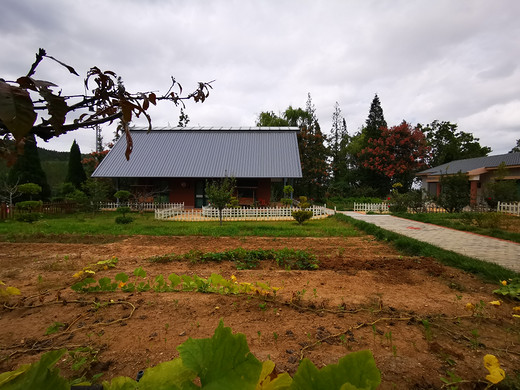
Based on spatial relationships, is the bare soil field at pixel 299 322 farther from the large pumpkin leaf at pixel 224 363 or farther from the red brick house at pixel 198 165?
the red brick house at pixel 198 165

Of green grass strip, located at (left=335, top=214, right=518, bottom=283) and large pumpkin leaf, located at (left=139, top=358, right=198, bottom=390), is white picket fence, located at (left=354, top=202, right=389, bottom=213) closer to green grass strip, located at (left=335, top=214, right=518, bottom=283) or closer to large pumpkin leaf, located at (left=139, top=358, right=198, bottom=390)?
green grass strip, located at (left=335, top=214, right=518, bottom=283)

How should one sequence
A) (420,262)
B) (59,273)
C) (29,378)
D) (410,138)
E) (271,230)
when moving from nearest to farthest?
(29,378) < (59,273) < (420,262) < (271,230) < (410,138)

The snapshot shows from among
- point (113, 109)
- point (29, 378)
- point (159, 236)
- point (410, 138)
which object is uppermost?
point (410, 138)

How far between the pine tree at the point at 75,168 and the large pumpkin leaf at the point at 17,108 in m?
31.1

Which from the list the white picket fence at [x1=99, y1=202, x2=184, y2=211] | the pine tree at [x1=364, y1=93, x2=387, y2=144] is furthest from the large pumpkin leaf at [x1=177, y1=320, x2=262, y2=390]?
the pine tree at [x1=364, y1=93, x2=387, y2=144]

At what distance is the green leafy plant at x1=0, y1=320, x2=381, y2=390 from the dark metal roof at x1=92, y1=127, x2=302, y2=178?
2014 cm

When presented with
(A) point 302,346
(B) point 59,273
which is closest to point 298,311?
(A) point 302,346

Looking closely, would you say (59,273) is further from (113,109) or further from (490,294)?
(490,294)

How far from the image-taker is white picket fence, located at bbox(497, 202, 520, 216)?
1649 cm

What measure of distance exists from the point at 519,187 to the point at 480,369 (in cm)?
2445

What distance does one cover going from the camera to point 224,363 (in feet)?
1.60

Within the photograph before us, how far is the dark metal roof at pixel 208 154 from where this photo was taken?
21547 mm

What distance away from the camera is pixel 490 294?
168 inches

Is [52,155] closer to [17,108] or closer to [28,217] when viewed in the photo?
[28,217]
